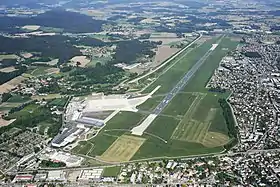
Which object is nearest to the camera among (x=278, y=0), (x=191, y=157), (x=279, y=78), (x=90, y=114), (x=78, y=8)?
(x=191, y=157)

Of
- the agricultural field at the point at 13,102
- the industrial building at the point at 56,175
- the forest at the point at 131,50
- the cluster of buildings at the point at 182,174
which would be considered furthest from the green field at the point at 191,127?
the agricultural field at the point at 13,102

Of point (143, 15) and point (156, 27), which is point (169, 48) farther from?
point (143, 15)

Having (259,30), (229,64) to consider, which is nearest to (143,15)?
(259,30)

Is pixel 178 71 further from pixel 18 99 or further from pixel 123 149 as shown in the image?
pixel 123 149

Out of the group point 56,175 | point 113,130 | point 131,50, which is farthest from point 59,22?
point 56,175

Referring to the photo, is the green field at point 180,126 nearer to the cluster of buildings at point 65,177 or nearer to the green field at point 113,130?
the green field at point 113,130
